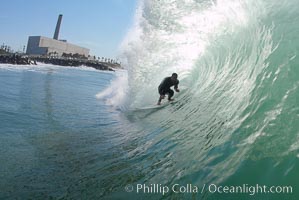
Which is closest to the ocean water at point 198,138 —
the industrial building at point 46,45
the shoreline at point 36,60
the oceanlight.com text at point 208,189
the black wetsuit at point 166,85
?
the oceanlight.com text at point 208,189

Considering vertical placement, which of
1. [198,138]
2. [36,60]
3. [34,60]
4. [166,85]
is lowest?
[198,138]

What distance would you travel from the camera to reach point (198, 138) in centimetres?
614

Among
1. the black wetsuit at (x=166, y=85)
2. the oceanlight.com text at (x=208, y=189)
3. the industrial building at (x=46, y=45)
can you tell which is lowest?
the oceanlight.com text at (x=208, y=189)

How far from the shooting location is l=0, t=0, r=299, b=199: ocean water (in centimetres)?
421

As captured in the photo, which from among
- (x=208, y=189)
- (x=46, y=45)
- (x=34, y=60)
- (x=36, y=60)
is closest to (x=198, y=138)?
(x=208, y=189)

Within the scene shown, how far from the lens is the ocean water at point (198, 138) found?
4.21 meters

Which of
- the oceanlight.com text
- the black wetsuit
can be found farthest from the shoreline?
the oceanlight.com text

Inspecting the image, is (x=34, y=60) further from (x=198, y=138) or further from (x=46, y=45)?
(x=198, y=138)

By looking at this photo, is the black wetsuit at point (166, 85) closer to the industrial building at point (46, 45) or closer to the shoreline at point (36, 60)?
the shoreline at point (36, 60)

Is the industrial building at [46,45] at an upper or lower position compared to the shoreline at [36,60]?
upper

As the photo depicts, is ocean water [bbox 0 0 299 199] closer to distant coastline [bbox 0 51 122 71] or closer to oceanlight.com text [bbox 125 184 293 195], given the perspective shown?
oceanlight.com text [bbox 125 184 293 195]

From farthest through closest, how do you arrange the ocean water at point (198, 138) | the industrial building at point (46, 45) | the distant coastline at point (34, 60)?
the industrial building at point (46, 45) < the distant coastline at point (34, 60) < the ocean water at point (198, 138)

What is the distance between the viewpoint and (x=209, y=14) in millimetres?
12688

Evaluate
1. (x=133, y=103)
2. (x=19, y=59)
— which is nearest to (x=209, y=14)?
Result: (x=133, y=103)
